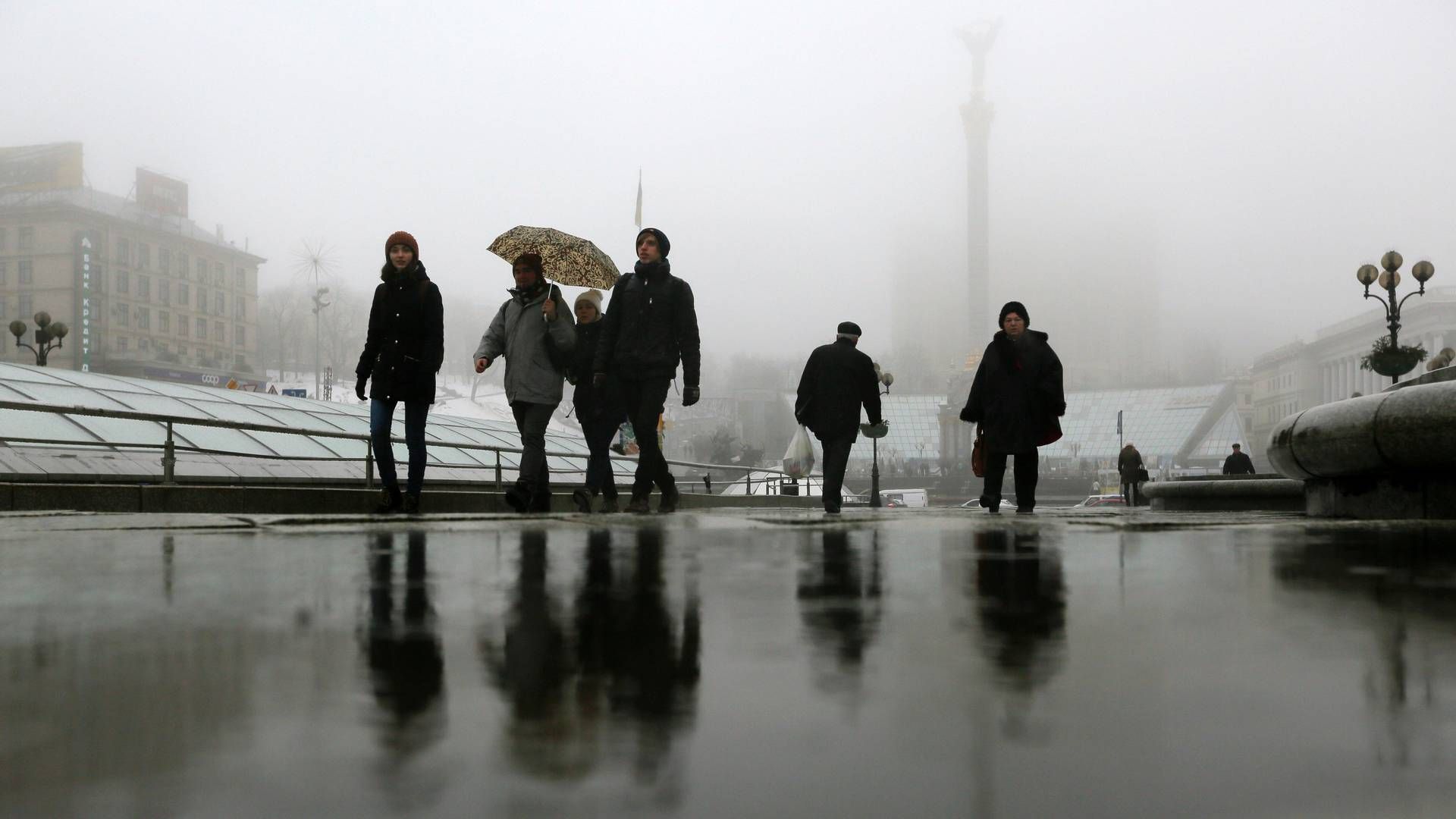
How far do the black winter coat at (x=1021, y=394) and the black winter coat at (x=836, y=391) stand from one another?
2.51 ft

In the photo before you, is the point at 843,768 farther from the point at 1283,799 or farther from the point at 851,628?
the point at 851,628

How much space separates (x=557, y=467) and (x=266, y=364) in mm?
111982

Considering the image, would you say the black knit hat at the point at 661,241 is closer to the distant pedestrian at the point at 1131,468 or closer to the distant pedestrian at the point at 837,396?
the distant pedestrian at the point at 837,396

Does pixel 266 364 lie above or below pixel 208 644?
above

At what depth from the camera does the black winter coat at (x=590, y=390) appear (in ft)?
26.6

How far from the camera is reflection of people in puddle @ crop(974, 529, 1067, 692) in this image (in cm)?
133

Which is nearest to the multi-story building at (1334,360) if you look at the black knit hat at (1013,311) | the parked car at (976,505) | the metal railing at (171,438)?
the parked car at (976,505)

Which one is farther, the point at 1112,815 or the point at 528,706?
the point at 528,706

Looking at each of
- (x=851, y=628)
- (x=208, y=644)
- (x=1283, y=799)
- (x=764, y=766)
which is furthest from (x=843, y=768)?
(x=208, y=644)

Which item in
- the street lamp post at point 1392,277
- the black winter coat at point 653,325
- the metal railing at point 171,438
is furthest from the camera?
the street lamp post at point 1392,277

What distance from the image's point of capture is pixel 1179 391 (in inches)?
4968

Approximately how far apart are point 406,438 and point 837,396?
3.05 meters

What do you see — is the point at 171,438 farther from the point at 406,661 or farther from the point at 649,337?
the point at 406,661

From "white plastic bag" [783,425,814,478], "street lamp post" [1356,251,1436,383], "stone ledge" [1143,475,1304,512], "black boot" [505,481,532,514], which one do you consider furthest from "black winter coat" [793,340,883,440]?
"white plastic bag" [783,425,814,478]
